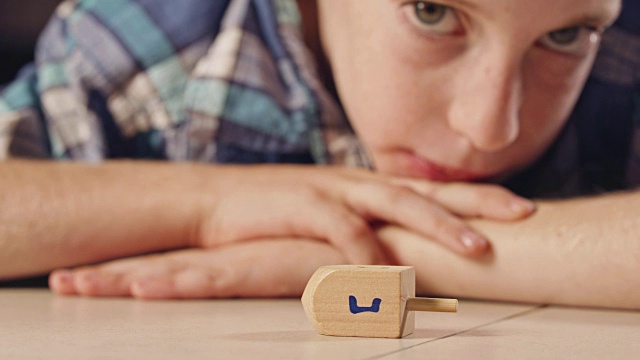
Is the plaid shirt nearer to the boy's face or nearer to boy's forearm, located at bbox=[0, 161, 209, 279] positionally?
the boy's face

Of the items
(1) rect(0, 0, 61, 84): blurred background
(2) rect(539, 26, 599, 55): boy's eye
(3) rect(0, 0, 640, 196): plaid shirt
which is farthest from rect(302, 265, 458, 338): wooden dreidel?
(1) rect(0, 0, 61, 84): blurred background

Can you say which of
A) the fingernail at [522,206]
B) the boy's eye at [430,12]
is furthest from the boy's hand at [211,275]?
the boy's eye at [430,12]

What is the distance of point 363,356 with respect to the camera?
65 centimetres

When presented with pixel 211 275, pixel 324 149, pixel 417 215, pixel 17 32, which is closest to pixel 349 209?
pixel 417 215

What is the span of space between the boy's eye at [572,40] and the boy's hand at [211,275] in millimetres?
385

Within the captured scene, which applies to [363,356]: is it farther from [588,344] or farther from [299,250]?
[299,250]

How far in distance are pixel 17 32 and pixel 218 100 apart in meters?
1.03

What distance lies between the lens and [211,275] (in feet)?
3.37

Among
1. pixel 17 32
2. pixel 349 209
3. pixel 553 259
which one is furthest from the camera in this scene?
pixel 17 32

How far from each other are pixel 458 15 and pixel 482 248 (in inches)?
11.6

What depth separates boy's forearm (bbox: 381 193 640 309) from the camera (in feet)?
3.18

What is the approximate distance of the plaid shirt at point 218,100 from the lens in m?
1.40

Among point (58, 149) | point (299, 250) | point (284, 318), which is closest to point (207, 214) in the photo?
point (299, 250)

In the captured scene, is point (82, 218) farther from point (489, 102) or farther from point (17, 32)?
point (17, 32)
